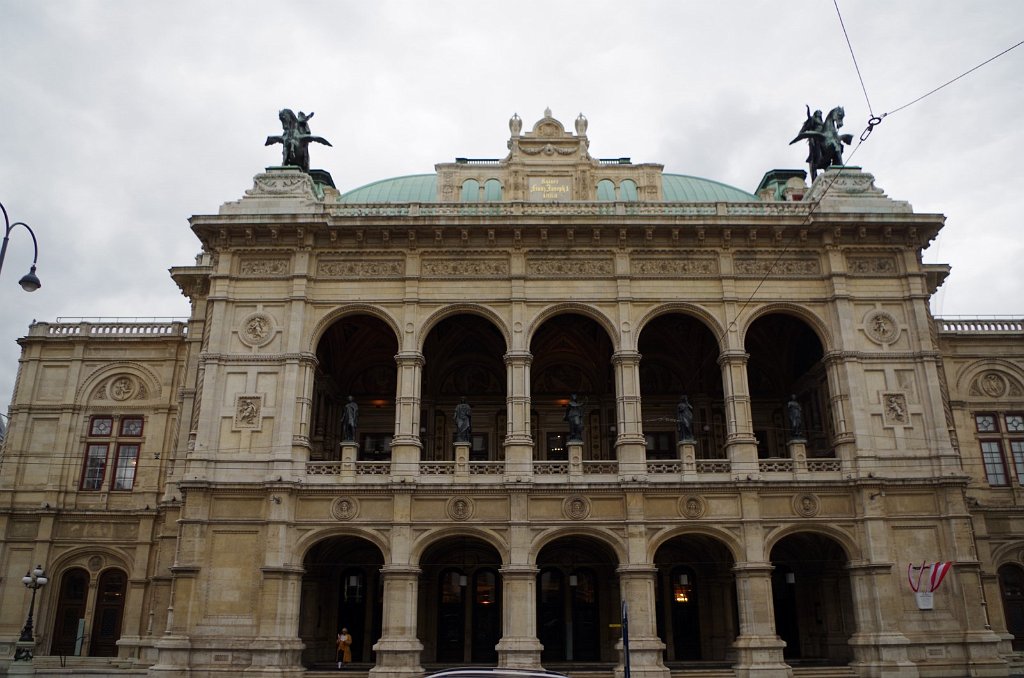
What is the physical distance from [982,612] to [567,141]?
21063mm

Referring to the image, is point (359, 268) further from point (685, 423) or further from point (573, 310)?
point (685, 423)

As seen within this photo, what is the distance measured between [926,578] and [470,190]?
20607 millimetres

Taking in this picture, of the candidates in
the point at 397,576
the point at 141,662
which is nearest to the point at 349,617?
the point at 397,576

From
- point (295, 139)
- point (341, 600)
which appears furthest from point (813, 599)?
point (295, 139)

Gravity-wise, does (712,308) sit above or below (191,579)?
above

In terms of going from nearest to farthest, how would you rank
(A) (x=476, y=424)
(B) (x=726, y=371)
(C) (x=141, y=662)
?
(B) (x=726, y=371) < (C) (x=141, y=662) < (A) (x=476, y=424)

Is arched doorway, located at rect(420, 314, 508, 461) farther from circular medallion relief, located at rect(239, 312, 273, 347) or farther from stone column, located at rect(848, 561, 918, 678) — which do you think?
stone column, located at rect(848, 561, 918, 678)

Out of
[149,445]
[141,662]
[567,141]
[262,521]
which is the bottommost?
[141,662]

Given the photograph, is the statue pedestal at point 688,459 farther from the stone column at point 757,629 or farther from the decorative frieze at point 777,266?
the decorative frieze at point 777,266

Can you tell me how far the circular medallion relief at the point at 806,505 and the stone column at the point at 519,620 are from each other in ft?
28.5

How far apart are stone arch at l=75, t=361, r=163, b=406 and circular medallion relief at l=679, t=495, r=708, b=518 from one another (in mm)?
22336

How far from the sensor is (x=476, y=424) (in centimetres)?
3155

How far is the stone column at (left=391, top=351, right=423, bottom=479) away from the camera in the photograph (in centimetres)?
2556

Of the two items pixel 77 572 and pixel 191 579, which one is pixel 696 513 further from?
pixel 77 572
